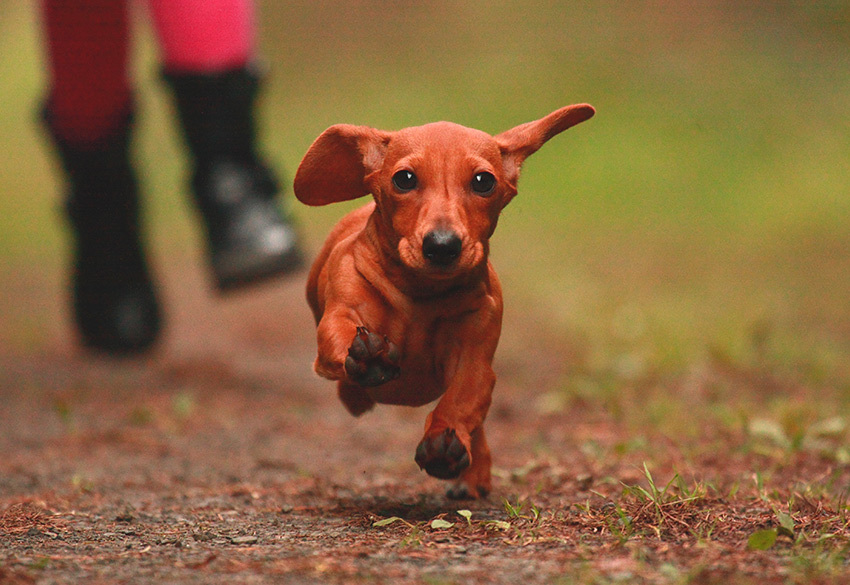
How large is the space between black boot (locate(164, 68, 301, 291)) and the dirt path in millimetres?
693

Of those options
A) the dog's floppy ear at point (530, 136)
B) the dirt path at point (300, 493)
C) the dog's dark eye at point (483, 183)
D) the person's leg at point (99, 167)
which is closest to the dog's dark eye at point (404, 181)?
the dog's dark eye at point (483, 183)

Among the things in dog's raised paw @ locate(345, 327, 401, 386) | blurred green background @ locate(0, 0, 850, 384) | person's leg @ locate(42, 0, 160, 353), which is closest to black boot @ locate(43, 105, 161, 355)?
person's leg @ locate(42, 0, 160, 353)

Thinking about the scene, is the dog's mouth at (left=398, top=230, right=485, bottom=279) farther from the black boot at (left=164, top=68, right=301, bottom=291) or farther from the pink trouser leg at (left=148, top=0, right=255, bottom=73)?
the pink trouser leg at (left=148, top=0, right=255, bottom=73)

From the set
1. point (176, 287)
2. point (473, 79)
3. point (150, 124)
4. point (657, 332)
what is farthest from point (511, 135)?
point (150, 124)

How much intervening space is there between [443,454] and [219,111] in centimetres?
258

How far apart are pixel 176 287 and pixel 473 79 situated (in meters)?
6.21

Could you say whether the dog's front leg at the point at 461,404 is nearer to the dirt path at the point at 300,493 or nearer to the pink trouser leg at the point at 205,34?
the dirt path at the point at 300,493

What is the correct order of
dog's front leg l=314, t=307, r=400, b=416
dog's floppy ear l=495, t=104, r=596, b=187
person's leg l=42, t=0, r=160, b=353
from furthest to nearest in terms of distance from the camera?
person's leg l=42, t=0, r=160, b=353 < dog's floppy ear l=495, t=104, r=596, b=187 < dog's front leg l=314, t=307, r=400, b=416

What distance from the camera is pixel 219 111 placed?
429 cm

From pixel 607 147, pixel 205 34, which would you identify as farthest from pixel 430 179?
pixel 607 147

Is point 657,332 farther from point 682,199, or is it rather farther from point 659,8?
point 659,8

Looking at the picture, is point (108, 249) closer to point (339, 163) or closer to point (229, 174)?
point (229, 174)

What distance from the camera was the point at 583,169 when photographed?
10859 mm

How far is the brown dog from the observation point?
2092 mm
